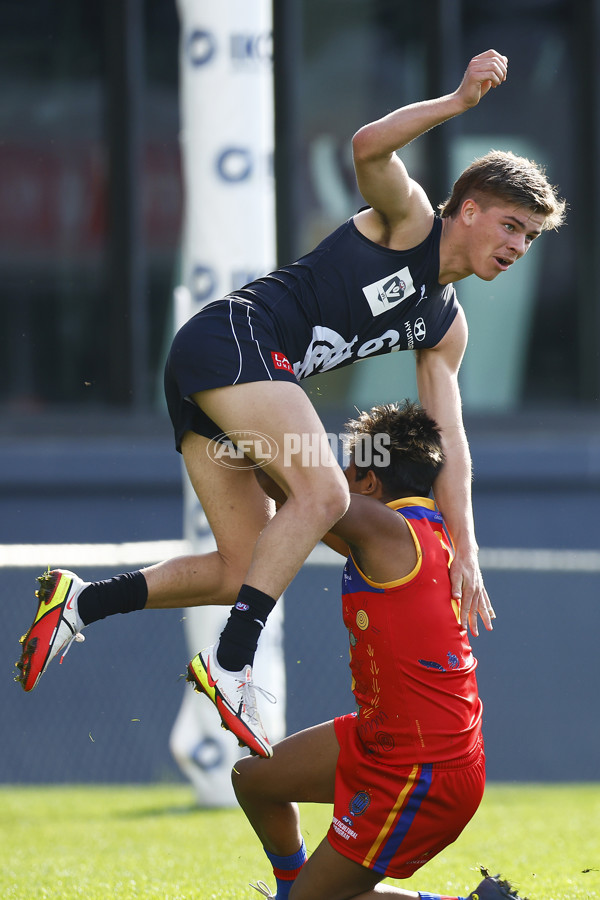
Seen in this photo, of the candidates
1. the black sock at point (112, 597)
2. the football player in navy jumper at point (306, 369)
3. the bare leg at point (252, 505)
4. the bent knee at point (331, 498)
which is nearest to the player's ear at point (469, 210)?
the football player in navy jumper at point (306, 369)

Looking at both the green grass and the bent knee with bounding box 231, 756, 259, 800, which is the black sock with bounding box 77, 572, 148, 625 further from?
the green grass

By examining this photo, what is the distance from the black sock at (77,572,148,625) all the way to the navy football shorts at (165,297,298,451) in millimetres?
615

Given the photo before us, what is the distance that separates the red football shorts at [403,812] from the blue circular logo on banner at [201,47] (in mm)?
4446

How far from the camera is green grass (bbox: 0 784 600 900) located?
4332 mm

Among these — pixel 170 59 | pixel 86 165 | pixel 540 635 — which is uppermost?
pixel 170 59

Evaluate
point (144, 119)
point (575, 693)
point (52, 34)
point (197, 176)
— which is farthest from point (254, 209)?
point (575, 693)

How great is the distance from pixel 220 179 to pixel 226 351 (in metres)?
3.28

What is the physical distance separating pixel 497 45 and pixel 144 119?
8.72 ft

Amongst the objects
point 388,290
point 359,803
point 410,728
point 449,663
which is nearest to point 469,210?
point 388,290

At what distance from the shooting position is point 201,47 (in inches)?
259

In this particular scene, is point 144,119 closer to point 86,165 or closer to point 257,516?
point 86,165

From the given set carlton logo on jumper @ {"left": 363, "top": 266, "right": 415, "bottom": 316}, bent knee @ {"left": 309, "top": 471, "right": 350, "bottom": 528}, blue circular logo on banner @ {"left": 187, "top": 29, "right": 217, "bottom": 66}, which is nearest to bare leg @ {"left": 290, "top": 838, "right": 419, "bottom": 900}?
bent knee @ {"left": 309, "top": 471, "right": 350, "bottom": 528}

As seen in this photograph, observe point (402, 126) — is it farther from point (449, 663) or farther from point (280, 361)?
point (449, 663)

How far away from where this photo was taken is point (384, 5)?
8.76 meters
